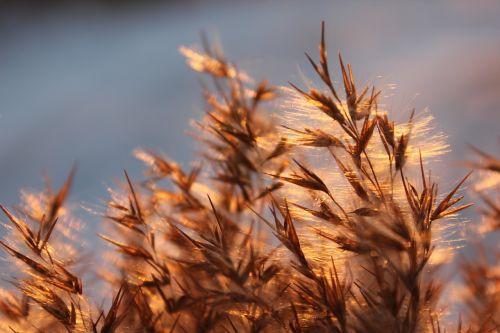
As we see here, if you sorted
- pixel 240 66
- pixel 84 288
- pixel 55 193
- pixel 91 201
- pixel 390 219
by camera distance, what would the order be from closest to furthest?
pixel 390 219 < pixel 84 288 < pixel 55 193 < pixel 91 201 < pixel 240 66

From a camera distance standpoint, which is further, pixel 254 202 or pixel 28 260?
pixel 254 202

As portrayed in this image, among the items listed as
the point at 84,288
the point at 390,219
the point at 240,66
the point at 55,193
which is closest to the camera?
the point at 390,219

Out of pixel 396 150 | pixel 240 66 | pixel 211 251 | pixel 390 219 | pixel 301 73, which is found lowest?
pixel 211 251

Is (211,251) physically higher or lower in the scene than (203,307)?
higher

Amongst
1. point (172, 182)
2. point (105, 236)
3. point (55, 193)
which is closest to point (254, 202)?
point (172, 182)

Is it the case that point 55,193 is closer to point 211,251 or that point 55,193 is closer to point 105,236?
point 105,236

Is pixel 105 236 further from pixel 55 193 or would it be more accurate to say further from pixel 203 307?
pixel 203 307
